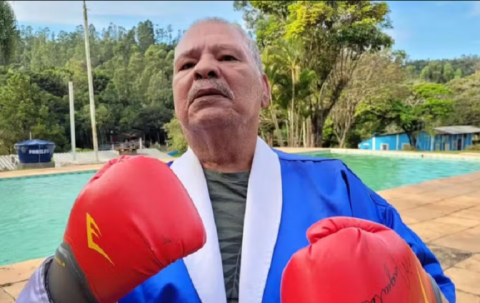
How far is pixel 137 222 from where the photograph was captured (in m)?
0.61

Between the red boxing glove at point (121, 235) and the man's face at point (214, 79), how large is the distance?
12.3 inches

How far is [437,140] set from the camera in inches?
545

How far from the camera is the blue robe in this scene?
880 millimetres

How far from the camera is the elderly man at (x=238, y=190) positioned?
888 millimetres

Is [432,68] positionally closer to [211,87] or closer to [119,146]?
[119,146]

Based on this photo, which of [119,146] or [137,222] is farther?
[119,146]

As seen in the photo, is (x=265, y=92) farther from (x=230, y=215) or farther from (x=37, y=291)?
(x=37, y=291)

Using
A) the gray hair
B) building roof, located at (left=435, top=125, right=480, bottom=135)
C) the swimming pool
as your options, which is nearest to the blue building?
building roof, located at (left=435, top=125, right=480, bottom=135)

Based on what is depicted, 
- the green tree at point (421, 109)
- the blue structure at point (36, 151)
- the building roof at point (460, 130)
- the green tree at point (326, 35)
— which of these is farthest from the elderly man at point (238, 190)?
the green tree at point (421, 109)

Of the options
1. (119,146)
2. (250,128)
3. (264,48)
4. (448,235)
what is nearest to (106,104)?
(119,146)

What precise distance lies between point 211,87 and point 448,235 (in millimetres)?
2607

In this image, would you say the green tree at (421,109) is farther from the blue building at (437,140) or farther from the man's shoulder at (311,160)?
the man's shoulder at (311,160)

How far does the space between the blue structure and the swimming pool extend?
2.00 feet

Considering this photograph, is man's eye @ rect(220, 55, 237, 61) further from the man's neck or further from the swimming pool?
the swimming pool
